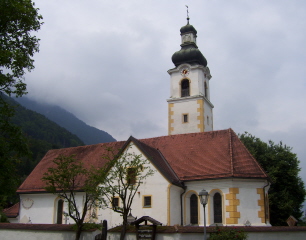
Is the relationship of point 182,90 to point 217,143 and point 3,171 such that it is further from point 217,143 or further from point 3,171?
point 3,171

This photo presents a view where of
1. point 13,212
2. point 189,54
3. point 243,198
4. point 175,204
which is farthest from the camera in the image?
point 189,54

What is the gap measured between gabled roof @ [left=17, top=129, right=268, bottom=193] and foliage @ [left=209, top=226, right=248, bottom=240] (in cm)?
733

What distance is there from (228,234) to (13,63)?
43.3ft

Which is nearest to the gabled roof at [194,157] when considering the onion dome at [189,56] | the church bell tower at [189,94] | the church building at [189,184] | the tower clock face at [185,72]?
the church building at [189,184]

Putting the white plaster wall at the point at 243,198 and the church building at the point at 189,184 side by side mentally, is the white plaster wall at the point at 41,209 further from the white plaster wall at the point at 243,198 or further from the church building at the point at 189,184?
the white plaster wall at the point at 243,198

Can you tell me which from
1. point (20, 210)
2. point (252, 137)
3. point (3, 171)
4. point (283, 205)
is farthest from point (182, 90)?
point (3, 171)

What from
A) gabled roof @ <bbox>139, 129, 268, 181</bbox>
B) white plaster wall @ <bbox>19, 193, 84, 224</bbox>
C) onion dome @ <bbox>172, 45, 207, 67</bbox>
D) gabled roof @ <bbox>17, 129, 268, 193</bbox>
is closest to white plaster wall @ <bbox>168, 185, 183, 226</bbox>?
gabled roof @ <bbox>17, 129, 268, 193</bbox>

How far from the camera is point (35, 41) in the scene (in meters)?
18.4

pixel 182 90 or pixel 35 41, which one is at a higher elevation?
pixel 182 90

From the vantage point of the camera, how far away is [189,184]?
27469mm

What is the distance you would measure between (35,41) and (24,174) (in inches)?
2548

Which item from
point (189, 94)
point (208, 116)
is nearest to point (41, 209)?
point (189, 94)

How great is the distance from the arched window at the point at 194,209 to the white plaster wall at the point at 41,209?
31.0 feet

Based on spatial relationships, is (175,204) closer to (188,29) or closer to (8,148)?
(8,148)
